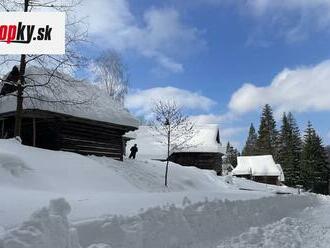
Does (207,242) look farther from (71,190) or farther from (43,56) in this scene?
(43,56)

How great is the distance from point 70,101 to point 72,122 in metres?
1.42

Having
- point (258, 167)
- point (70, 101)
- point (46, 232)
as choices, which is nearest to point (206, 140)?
point (258, 167)

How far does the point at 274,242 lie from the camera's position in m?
10.0

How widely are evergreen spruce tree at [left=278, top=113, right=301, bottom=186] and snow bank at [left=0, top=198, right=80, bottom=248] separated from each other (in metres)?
66.1

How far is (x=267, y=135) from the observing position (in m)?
91.4

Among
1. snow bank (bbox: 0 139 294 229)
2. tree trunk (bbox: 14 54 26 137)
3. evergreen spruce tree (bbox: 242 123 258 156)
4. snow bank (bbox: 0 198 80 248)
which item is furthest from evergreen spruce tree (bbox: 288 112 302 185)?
snow bank (bbox: 0 198 80 248)

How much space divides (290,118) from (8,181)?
86.3 meters

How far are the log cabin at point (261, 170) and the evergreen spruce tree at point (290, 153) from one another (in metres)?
1.83

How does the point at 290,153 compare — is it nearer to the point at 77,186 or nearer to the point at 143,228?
the point at 77,186

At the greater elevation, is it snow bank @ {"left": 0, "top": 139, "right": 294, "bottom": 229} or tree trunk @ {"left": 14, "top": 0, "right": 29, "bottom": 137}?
tree trunk @ {"left": 14, "top": 0, "right": 29, "bottom": 137}

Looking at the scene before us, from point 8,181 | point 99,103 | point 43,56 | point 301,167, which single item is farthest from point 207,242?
point 301,167

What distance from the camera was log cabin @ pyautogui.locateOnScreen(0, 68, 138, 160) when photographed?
21906mm

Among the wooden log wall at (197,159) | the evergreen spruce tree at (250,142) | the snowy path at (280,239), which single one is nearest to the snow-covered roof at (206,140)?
the wooden log wall at (197,159)

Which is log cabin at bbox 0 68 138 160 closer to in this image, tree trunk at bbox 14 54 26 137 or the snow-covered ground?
tree trunk at bbox 14 54 26 137
